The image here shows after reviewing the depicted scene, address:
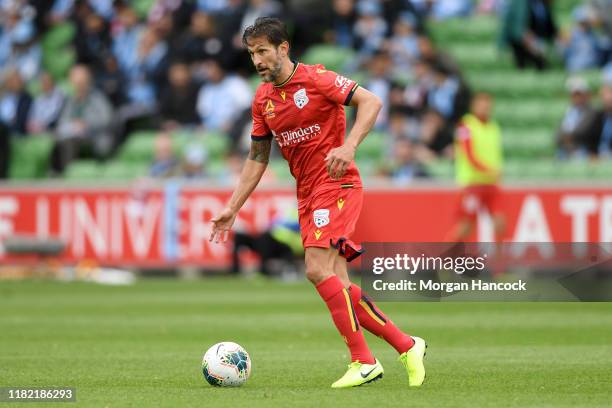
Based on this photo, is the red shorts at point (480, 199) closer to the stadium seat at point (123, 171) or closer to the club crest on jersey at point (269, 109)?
the stadium seat at point (123, 171)

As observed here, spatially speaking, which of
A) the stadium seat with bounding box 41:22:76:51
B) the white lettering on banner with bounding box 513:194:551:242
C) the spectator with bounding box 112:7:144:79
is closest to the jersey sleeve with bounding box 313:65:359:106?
the white lettering on banner with bounding box 513:194:551:242

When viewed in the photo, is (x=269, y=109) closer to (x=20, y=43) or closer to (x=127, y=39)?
(x=127, y=39)

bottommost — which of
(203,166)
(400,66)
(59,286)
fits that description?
(59,286)

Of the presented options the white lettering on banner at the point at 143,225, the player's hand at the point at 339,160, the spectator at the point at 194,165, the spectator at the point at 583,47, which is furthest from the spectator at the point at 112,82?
the player's hand at the point at 339,160

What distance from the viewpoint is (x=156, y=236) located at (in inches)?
866

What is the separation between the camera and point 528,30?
23719mm

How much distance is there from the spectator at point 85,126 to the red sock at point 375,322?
1699 cm

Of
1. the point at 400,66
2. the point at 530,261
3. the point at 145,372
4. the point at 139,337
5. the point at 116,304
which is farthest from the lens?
the point at 400,66

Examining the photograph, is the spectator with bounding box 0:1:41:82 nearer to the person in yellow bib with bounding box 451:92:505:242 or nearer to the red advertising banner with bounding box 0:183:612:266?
the red advertising banner with bounding box 0:183:612:266

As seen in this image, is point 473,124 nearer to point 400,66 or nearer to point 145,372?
point 400,66

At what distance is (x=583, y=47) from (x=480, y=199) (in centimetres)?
504

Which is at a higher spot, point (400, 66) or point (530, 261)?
point (400, 66)

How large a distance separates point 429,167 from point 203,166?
12.9 feet

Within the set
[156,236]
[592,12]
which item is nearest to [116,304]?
[156,236]
